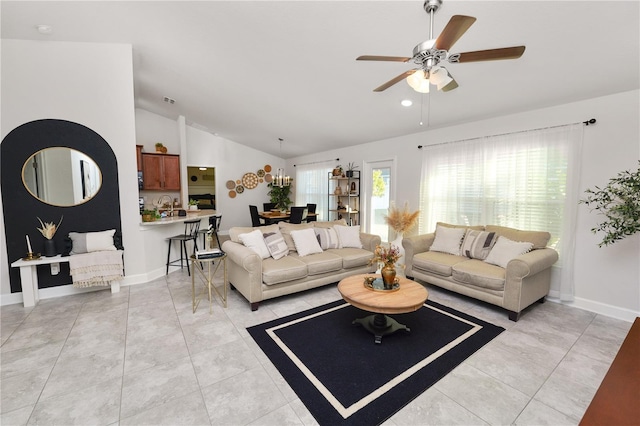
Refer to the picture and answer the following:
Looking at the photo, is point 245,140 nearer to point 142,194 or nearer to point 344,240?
point 142,194

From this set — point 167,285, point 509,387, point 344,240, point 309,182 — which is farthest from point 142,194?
Answer: point 509,387

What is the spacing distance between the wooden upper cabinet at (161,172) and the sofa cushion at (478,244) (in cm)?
629

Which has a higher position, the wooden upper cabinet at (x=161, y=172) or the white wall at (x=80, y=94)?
the white wall at (x=80, y=94)

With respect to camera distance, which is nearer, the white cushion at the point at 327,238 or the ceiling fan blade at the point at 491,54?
the ceiling fan blade at the point at 491,54

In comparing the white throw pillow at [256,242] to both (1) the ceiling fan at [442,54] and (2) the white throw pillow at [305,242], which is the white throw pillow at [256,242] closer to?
(2) the white throw pillow at [305,242]

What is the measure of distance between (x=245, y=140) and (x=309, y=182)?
2.22 m

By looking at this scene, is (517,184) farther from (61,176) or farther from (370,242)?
(61,176)

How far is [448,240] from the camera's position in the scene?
3953 millimetres

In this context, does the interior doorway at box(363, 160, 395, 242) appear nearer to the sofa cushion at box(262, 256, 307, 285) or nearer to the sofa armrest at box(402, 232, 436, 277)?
the sofa armrest at box(402, 232, 436, 277)

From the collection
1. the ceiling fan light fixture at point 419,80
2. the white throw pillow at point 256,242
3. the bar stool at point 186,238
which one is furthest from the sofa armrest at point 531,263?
the bar stool at point 186,238

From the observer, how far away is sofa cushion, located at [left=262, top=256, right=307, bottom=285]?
10.2 feet

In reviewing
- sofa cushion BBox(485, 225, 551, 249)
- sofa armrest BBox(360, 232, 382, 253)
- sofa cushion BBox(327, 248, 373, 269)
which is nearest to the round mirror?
sofa cushion BBox(327, 248, 373, 269)

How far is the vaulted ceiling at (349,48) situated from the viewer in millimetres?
2146

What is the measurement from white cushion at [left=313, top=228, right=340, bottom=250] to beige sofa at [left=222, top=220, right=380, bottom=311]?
0.08 metres
